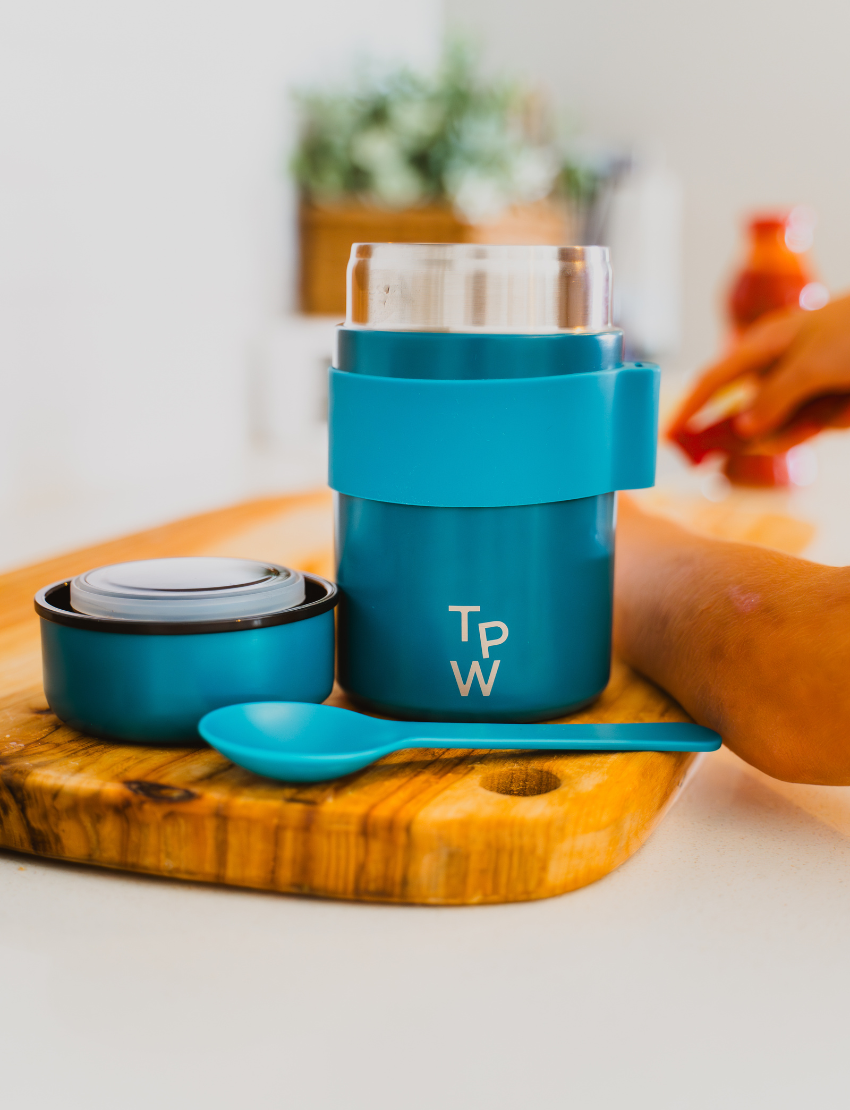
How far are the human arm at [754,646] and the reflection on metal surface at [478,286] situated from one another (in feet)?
0.40

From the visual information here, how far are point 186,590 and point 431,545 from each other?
92 millimetres

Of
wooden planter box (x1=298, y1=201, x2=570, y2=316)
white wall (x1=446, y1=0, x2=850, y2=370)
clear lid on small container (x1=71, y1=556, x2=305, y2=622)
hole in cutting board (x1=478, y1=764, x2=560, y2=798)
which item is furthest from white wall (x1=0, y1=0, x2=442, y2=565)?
white wall (x1=446, y1=0, x2=850, y2=370)

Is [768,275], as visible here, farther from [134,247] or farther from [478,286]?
[478,286]

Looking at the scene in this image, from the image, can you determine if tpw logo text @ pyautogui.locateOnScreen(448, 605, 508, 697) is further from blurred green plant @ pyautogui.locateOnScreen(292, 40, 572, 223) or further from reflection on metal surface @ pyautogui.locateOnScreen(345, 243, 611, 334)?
blurred green plant @ pyautogui.locateOnScreen(292, 40, 572, 223)

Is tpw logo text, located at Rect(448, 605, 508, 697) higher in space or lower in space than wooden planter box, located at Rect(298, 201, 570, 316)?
lower

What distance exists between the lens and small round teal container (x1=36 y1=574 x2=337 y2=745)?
0.38 m

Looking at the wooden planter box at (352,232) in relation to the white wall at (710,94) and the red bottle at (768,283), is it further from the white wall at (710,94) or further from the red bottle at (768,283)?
the white wall at (710,94)

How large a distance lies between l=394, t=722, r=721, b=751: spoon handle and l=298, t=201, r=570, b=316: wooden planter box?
1.22 metres

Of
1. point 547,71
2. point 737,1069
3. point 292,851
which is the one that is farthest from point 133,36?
point 547,71

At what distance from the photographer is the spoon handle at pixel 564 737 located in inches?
14.7

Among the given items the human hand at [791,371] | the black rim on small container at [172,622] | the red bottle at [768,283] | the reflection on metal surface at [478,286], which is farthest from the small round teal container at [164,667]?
the red bottle at [768,283]

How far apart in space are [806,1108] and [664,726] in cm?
17

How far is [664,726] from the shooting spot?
41 cm

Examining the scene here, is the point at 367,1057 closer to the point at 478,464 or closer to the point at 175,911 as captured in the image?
the point at 175,911
